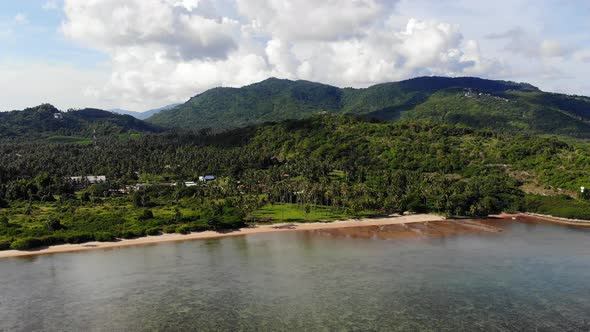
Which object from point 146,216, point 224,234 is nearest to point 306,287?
point 224,234

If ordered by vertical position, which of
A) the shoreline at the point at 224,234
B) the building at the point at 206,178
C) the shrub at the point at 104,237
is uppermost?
the building at the point at 206,178

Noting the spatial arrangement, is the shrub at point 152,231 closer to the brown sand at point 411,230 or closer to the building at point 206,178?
the brown sand at point 411,230

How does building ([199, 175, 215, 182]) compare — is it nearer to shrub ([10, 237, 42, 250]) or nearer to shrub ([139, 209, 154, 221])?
shrub ([139, 209, 154, 221])

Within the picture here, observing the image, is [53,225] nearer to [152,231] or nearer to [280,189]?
[152,231]

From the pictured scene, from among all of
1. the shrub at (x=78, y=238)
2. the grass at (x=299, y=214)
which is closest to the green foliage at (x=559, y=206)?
the grass at (x=299, y=214)

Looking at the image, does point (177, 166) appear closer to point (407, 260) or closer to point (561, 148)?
point (407, 260)

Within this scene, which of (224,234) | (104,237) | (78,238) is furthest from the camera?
(224,234)

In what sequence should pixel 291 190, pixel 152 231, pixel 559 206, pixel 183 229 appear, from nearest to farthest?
pixel 152 231 < pixel 183 229 < pixel 559 206 < pixel 291 190
